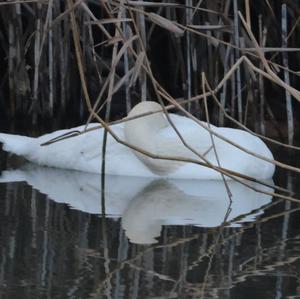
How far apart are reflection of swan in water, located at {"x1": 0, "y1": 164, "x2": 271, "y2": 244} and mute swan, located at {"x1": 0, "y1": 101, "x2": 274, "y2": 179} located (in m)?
0.08

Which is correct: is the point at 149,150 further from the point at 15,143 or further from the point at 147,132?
the point at 15,143

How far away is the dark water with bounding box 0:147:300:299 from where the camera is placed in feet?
13.4

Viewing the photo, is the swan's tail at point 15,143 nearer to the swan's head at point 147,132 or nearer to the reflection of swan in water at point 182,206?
the swan's head at point 147,132

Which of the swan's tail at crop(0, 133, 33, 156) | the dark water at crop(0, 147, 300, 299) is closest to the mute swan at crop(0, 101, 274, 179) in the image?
the swan's tail at crop(0, 133, 33, 156)

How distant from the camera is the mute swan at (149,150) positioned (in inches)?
257

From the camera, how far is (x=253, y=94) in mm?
7426

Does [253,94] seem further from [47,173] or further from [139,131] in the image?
[47,173]

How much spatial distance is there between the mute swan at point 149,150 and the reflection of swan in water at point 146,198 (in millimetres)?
79

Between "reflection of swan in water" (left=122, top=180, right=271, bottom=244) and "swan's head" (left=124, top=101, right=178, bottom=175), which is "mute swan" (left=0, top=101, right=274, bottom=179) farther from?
"reflection of swan in water" (left=122, top=180, right=271, bottom=244)

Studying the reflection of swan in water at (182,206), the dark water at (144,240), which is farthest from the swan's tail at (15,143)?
the reflection of swan in water at (182,206)

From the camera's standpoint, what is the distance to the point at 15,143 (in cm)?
710

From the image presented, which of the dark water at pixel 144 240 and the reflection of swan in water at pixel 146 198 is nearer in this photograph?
the dark water at pixel 144 240

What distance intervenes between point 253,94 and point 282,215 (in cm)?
212

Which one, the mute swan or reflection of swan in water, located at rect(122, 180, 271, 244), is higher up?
the mute swan
